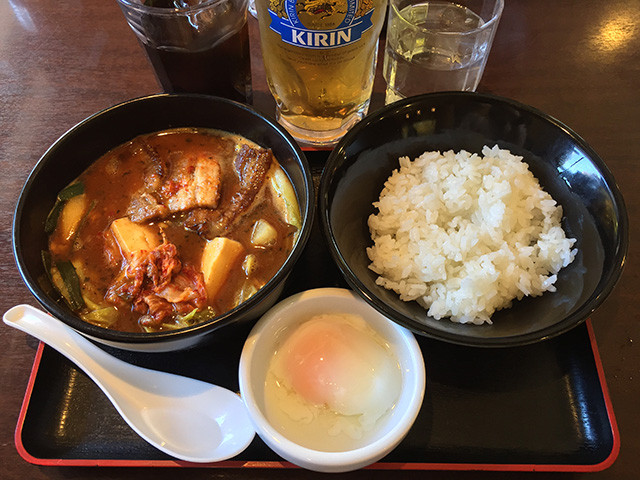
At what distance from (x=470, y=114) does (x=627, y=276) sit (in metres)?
0.74

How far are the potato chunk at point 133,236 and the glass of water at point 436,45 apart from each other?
112 centimetres

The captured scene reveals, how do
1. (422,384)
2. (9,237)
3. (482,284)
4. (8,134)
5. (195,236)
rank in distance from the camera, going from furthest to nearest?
(8,134)
(9,237)
(195,236)
(482,284)
(422,384)

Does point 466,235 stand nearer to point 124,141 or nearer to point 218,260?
point 218,260

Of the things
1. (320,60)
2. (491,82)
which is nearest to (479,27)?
(491,82)

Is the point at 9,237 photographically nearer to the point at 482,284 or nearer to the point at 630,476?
the point at 482,284

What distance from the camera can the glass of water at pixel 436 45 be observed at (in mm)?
→ 1854

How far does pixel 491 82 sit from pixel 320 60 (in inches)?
35.7

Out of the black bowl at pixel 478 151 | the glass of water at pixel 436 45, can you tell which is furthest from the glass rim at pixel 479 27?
the black bowl at pixel 478 151

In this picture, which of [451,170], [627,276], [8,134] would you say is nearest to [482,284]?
[451,170]

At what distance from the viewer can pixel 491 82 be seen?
2.20 metres

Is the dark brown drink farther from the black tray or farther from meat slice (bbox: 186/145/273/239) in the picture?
the black tray

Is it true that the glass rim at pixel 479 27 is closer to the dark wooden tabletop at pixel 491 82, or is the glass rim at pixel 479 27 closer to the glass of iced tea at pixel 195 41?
the dark wooden tabletop at pixel 491 82

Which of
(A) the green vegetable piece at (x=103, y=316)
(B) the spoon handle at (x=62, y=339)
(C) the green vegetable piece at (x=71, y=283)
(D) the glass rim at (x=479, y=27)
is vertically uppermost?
(D) the glass rim at (x=479, y=27)

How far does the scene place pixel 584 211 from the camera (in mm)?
1586
